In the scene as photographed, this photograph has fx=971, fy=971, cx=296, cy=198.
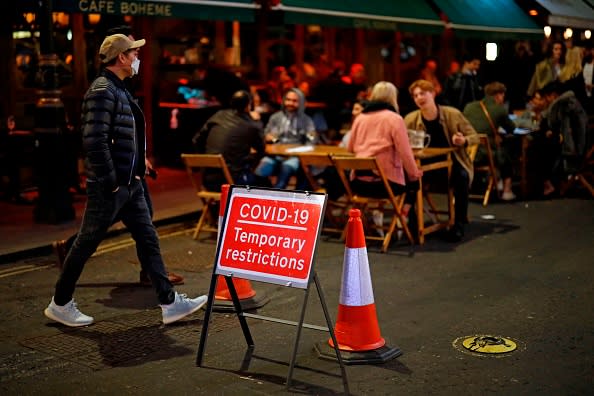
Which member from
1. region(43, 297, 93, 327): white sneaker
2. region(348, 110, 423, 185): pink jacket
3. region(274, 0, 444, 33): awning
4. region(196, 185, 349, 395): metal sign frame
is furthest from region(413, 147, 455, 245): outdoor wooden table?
region(274, 0, 444, 33): awning

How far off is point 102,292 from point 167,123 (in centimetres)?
771

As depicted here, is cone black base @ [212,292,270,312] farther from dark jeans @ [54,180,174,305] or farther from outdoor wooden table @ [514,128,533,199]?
outdoor wooden table @ [514,128,533,199]

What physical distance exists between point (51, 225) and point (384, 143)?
385 centimetres

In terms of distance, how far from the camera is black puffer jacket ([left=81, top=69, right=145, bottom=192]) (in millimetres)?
6391

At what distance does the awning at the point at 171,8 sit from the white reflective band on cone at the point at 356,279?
6055mm

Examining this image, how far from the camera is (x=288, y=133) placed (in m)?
11.4

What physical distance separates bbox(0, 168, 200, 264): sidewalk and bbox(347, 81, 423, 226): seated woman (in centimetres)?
271

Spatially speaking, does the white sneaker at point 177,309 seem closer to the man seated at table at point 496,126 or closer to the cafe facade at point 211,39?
the cafe facade at point 211,39

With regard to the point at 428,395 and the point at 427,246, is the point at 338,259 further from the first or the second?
the point at 428,395

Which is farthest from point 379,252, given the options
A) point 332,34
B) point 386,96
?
point 332,34

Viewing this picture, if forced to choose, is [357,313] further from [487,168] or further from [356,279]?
[487,168]

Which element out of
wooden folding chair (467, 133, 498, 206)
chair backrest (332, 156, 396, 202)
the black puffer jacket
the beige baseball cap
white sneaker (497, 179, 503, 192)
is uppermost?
the beige baseball cap

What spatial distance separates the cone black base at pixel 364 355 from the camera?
5.79m

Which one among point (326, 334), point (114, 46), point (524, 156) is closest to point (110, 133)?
point (114, 46)
